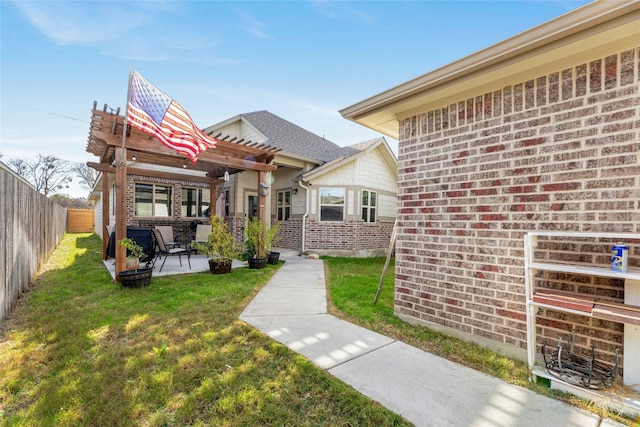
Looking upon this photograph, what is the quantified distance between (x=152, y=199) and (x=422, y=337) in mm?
10659

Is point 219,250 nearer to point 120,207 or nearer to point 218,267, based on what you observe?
point 218,267

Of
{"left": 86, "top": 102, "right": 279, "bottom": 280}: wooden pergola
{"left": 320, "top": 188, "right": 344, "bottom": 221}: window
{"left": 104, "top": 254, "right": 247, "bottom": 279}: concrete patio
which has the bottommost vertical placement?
{"left": 104, "top": 254, "right": 247, "bottom": 279}: concrete patio

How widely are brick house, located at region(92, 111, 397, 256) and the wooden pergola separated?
3.66 ft

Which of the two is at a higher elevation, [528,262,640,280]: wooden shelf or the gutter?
the gutter

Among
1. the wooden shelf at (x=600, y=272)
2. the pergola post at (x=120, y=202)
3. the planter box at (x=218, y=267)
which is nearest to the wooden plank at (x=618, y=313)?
the wooden shelf at (x=600, y=272)

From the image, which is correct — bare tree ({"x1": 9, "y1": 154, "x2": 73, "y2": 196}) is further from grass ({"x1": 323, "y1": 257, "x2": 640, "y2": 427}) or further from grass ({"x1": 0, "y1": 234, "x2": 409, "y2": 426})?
grass ({"x1": 323, "y1": 257, "x2": 640, "y2": 427})

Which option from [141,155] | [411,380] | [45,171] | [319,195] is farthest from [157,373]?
[45,171]

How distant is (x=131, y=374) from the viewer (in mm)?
2428

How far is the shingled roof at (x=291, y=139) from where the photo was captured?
1102 centimetres

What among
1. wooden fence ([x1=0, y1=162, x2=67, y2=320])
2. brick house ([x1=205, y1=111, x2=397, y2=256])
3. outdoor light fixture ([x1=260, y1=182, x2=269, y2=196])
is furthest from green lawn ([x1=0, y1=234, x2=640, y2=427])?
brick house ([x1=205, y1=111, x2=397, y2=256])

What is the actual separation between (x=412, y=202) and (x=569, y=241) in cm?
160

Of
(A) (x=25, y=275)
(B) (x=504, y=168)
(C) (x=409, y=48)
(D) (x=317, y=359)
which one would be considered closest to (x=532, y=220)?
(B) (x=504, y=168)

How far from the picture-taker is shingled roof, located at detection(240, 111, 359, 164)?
1102 cm

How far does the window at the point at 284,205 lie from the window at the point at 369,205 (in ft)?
9.79
